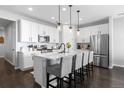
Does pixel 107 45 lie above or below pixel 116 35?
below

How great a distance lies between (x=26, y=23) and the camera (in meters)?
4.63

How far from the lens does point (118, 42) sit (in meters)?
5.17

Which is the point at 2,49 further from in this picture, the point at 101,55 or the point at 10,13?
the point at 101,55

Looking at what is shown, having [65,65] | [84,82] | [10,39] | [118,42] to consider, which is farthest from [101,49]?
[10,39]

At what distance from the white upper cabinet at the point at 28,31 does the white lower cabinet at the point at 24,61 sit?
2.57 ft

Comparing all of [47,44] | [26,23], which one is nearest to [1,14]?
[26,23]

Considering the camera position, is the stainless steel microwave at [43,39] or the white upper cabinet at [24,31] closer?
the white upper cabinet at [24,31]

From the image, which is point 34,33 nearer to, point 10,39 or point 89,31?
point 10,39

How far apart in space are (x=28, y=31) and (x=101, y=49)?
4108 mm

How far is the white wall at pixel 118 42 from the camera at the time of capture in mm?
5050

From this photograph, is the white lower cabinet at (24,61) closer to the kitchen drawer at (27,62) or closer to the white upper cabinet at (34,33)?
the kitchen drawer at (27,62)

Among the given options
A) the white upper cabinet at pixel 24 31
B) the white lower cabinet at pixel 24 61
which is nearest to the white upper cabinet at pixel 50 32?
the white upper cabinet at pixel 24 31

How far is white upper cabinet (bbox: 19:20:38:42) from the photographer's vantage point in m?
4.46
